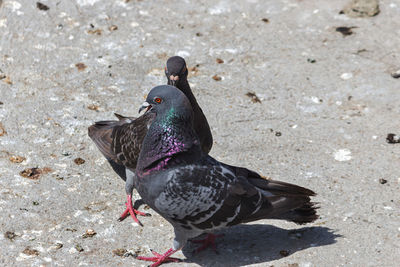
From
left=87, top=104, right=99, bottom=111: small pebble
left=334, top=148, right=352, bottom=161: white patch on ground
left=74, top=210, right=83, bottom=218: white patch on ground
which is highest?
left=87, top=104, right=99, bottom=111: small pebble

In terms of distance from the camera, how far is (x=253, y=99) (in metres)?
6.72

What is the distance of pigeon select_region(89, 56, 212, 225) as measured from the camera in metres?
5.30

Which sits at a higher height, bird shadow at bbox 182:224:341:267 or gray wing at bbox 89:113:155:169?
gray wing at bbox 89:113:155:169

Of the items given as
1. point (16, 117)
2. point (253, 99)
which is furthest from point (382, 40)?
point (16, 117)

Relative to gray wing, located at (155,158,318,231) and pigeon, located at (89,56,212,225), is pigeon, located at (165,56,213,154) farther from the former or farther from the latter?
gray wing, located at (155,158,318,231)

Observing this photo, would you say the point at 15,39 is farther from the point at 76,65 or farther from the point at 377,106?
the point at 377,106

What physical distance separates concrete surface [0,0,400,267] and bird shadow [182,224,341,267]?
0.02 m

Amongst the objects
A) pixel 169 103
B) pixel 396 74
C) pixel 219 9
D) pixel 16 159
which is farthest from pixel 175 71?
pixel 219 9

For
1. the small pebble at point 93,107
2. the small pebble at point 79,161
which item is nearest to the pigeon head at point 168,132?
the small pebble at point 79,161

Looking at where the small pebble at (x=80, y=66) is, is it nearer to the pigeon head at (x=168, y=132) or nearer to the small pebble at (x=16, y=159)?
the small pebble at (x=16, y=159)

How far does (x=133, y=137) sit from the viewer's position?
17.7 feet

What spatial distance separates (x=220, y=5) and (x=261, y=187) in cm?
411

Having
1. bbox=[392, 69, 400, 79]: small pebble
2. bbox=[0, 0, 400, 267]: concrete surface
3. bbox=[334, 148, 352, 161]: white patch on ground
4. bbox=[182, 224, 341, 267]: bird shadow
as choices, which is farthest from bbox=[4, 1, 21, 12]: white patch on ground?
bbox=[392, 69, 400, 79]: small pebble

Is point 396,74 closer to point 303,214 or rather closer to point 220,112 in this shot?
point 220,112
